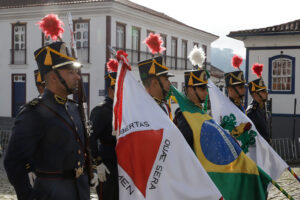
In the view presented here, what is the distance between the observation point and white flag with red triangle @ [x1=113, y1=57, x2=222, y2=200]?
4055 mm

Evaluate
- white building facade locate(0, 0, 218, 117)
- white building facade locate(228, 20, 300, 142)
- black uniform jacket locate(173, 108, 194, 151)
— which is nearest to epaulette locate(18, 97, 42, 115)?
black uniform jacket locate(173, 108, 194, 151)

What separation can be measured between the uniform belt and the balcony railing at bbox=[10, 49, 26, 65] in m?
28.3

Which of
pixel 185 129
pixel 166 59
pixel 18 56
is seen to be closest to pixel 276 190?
pixel 185 129

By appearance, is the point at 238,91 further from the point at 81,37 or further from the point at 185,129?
the point at 81,37

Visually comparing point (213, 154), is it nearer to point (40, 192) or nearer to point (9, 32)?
point (40, 192)

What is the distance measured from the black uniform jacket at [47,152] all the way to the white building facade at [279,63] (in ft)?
58.8

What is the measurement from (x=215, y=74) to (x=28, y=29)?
21.3 m

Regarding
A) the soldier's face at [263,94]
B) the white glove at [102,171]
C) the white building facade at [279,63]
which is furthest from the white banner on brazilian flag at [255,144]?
the white building facade at [279,63]

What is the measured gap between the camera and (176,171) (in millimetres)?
4105

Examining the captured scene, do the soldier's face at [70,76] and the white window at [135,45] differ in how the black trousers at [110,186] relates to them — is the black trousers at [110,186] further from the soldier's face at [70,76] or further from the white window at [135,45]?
the white window at [135,45]

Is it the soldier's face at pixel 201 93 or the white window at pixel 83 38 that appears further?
the white window at pixel 83 38

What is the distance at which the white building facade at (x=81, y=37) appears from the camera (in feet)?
90.7

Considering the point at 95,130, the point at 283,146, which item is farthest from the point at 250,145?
the point at 283,146

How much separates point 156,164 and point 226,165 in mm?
1328
